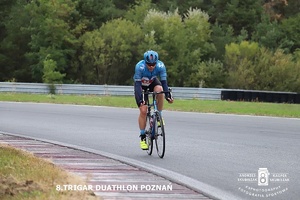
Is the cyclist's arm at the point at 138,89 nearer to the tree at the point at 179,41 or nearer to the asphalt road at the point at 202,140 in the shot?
the asphalt road at the point at 202,140

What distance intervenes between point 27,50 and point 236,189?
163 feet

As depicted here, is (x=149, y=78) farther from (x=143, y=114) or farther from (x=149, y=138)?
(x=149, y=138)

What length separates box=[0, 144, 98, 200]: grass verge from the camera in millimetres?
7648

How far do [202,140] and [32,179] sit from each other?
7260 mm

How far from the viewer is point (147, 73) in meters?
12.4

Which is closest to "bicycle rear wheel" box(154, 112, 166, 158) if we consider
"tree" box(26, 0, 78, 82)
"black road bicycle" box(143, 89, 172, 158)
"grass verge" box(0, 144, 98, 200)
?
"black road bicycle" box(143, 89, 172, 158)

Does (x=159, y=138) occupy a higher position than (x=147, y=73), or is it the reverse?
(x=147, y=73)

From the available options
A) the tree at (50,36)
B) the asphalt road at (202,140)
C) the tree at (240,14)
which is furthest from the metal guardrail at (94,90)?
the tree at (240,14)

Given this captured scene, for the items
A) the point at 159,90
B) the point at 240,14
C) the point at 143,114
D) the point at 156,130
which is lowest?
the point at 156,130

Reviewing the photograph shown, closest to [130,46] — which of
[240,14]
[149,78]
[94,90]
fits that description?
[94,90]

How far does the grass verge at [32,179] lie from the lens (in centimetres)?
765

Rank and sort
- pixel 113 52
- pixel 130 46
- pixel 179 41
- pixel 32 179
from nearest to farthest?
pixel 32 179 → pixel 113 52 → pixel 130 46 → pixel 179 41

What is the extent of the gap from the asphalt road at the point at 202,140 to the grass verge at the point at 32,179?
181 centimetres

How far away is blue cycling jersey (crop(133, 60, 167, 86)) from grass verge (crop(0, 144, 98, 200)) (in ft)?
7.76
